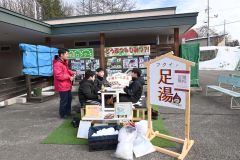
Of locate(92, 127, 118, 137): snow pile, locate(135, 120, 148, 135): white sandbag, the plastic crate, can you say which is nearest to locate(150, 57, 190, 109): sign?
locate(135, 120, 148, 135): white sandbag

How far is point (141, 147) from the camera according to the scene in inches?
154

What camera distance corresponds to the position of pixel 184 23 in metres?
8.84

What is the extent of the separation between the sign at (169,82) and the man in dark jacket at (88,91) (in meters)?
1.85

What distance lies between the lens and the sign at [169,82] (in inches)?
149

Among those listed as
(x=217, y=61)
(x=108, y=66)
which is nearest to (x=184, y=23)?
(x=108, y=66)

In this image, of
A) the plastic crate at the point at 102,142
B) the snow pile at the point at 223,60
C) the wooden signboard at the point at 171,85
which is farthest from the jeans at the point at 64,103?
the snow pile at the point at 223,60

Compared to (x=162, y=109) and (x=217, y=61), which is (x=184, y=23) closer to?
(x=162, y=109)

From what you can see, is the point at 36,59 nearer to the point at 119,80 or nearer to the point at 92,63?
the point at 92,63

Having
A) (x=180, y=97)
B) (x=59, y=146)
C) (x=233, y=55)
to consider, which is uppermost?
(x=233, y=55)

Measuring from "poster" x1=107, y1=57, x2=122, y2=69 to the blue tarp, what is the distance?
2.38m

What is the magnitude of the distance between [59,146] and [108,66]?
19.4 ft

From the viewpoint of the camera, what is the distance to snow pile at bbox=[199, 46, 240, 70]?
79.6ft

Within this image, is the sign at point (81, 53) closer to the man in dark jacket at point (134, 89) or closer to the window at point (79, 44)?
the window at point (79, 44)

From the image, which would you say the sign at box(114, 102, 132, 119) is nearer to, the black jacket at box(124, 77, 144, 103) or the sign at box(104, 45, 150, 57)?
the black jacket at box(124, 77, 144, 103)
